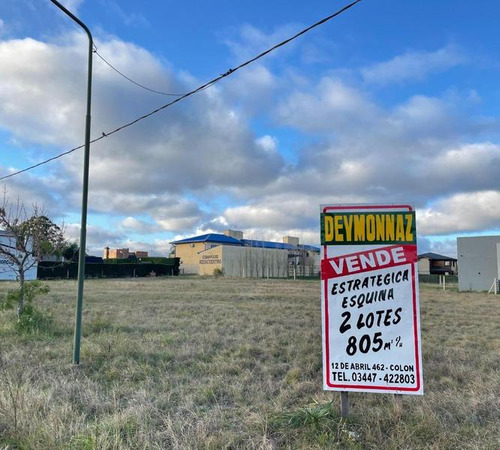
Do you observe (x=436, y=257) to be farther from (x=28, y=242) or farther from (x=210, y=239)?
(x=28, y=242)

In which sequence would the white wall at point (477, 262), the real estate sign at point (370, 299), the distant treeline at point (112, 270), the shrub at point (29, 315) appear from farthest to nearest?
the distant treeline at point (112, 270) → the white wall at point (477, 262) → the shrub at point (29, 315) → the real estate sign at point (370, 299)

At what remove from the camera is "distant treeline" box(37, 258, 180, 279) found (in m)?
45.5

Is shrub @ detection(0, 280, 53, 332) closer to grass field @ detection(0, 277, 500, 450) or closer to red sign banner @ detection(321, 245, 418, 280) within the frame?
grass field @ detection(0, 277, 500, 450)

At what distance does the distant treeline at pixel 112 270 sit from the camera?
149ft

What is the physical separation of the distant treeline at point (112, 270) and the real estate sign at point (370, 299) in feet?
140

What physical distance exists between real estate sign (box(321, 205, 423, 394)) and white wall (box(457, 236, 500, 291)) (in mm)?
30380

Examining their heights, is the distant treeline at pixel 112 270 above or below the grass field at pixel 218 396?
above

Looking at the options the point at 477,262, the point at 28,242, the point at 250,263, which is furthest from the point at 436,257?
the point at 28,242

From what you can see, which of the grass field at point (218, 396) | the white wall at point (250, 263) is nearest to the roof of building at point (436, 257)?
the white wall at point (250, 263)

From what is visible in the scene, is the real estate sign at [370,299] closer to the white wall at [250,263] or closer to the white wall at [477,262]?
the white wall at [477,262]

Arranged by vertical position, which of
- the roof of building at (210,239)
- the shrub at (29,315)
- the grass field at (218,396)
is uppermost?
the roof of building at (210,239)

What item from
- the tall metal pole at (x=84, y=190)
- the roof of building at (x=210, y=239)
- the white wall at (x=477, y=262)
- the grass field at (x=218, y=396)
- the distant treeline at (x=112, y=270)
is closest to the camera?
the grass field at (x=218, y=396)

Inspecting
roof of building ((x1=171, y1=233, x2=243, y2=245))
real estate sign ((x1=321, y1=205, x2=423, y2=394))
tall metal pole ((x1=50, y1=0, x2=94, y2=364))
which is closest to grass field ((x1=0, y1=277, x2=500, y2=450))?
real estate sign ((x1=321, y1=205, x2=423, y2=394))

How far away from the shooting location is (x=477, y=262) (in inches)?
1224
